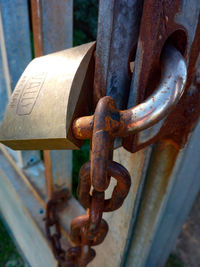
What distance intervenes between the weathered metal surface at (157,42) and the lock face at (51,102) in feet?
0.31

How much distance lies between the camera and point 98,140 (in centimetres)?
30

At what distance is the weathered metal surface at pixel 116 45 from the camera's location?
0.34m

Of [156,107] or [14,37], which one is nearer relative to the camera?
[156,107]

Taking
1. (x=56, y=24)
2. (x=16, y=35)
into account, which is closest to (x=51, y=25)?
(x=56, y=24)

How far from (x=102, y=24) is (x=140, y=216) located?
0.48 meters

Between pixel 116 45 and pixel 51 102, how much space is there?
0.14 meters

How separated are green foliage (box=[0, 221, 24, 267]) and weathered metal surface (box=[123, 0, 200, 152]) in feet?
6.21

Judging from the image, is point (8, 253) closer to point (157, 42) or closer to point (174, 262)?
point (174, 262)

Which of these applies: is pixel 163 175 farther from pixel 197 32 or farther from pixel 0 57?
pixel 0 57

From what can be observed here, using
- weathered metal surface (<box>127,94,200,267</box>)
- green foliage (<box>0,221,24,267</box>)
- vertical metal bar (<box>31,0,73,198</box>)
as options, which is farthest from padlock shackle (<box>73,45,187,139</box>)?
green foliage (<box>0,221,24,267</box>)

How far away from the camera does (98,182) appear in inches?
→ 12.3

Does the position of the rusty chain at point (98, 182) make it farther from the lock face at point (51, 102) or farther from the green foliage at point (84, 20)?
the green foliage at point (84, 20)

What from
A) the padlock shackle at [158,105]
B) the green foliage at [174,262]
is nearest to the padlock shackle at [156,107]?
the padlock shackle at [158,105]

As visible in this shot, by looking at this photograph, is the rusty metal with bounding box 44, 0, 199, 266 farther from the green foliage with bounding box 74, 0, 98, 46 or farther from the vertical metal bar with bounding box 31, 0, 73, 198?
the green foliage with bounding box 74, 0, 98, 46
